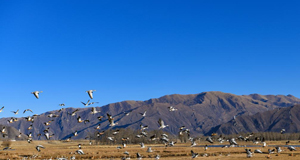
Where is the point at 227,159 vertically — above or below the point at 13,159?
below

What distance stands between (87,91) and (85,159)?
44.4 metres

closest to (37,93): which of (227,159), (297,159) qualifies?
(227,159)

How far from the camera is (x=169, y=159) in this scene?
251ft

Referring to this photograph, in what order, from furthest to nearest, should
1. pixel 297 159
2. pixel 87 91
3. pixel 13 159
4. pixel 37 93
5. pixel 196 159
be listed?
1. pixel 13 159
2. pixel 196 159
3. pixel 297 159
4. pixel 37 93
5. pixel 87 91

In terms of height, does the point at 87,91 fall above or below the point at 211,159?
above

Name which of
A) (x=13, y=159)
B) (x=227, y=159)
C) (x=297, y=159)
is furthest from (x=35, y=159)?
(x=297, y=159)

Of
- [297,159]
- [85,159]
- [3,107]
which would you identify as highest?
[3,107]

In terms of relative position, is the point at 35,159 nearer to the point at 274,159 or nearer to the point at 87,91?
the point at 87,91

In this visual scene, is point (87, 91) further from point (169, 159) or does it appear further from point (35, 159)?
point (35, 159)

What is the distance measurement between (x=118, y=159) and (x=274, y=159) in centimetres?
3583

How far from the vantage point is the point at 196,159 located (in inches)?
2884

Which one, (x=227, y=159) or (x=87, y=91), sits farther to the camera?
(x=227, y=159)

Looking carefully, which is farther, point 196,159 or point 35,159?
point 35,159

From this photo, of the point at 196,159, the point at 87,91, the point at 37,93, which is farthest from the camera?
the point at 196,159
